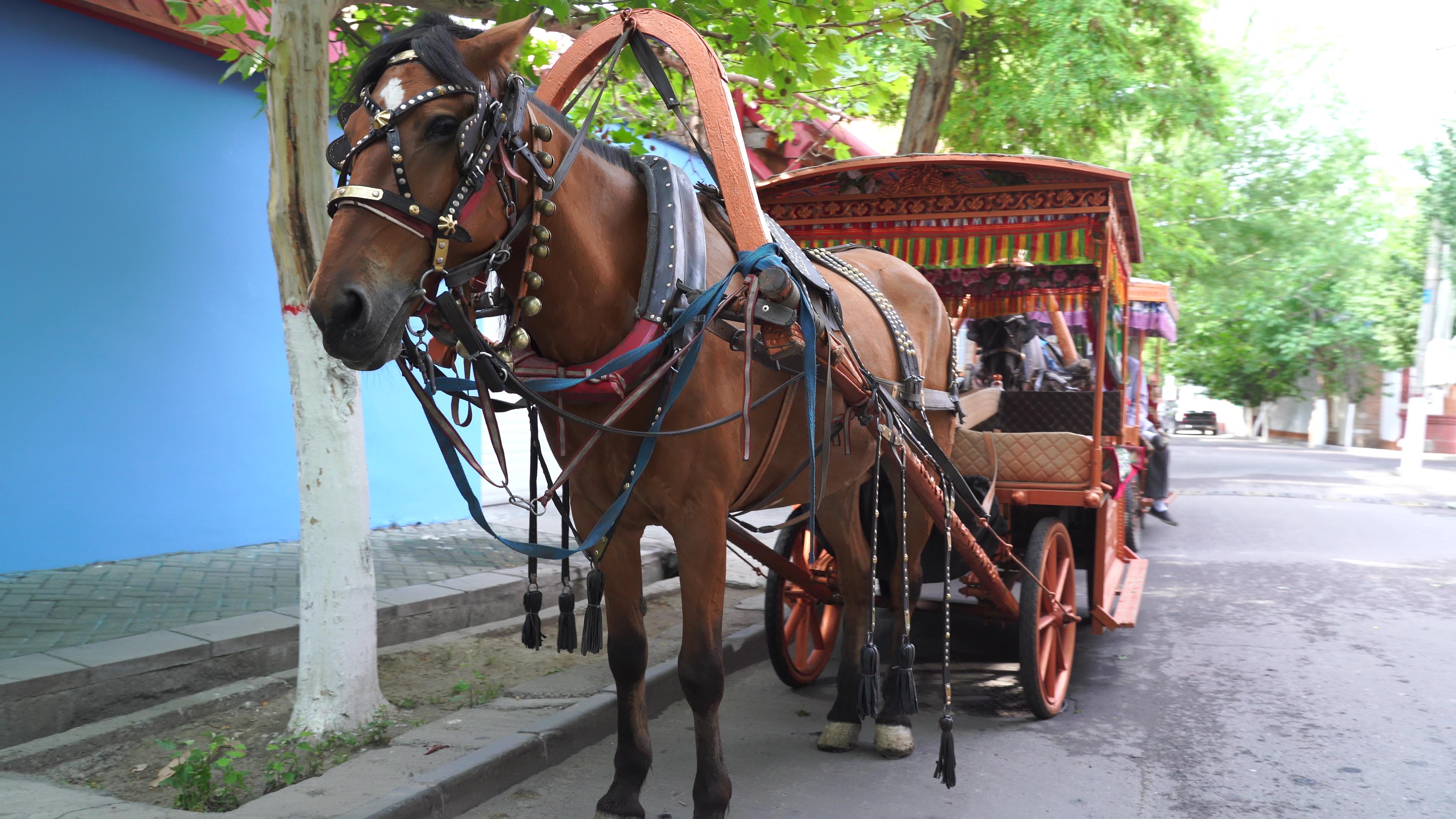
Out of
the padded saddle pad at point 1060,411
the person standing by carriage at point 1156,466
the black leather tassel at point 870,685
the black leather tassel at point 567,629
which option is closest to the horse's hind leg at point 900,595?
the black leather tassel at point 870,685

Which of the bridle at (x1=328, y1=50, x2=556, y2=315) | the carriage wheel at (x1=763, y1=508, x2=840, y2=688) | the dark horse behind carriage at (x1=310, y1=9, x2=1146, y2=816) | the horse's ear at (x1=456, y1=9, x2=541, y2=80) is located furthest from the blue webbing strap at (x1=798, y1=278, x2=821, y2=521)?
the carriage wheel at (x1=763, y1=508, x2=840, y2=688)

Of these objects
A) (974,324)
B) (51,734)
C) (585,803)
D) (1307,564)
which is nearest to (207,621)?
(51,734)

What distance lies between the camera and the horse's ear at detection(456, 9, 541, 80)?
2406 mm

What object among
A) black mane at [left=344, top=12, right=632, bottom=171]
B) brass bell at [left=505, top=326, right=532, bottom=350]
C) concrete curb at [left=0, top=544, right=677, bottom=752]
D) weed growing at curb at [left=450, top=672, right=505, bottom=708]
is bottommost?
weed growing at curb at [left=450, top=672, right=505, bottom=708]

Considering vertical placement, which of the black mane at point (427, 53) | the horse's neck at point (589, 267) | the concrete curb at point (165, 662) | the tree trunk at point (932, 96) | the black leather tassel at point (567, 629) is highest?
the tree trunk at point (932, 96)

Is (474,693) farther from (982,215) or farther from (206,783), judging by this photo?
(982,215)

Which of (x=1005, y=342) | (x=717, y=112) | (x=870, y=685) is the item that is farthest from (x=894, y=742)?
(x=1005, y=342)

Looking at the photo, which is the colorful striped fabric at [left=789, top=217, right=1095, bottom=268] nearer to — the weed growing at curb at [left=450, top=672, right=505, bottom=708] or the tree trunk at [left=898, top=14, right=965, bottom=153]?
the weed growing at curb at [left=450, top=672, right=505, bottom=708]

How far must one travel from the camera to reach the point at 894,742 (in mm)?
4180

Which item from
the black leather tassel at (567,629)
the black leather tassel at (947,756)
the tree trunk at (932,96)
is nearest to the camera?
the black leather tassel at (567,629)

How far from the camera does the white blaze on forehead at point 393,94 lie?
229cm

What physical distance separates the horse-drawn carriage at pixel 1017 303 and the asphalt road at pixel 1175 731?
38cm

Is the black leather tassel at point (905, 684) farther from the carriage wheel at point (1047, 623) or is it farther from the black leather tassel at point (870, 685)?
the carriage wheel at point (1047, 623)

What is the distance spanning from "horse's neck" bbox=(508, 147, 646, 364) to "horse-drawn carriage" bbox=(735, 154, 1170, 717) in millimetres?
1692
